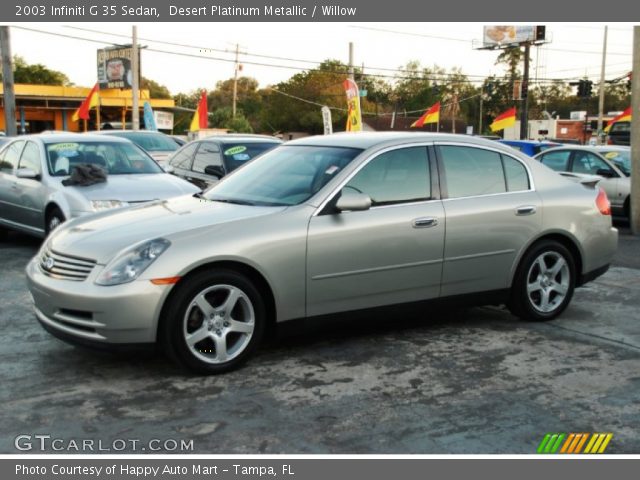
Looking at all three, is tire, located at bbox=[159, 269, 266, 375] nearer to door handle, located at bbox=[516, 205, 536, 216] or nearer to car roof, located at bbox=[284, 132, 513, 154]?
car roof, located at bbox=[284, 132, 513, 154]

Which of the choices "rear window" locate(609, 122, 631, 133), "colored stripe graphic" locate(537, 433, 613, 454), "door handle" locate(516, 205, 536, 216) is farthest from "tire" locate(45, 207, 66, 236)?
"rear window" locate(609, 122, 631, 133)

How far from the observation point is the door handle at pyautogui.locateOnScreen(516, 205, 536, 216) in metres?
6.02

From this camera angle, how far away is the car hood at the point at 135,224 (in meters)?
4.80

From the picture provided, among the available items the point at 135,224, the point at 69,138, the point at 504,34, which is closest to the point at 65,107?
the point at 69,138

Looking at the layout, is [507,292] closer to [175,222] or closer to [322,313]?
[322,313]

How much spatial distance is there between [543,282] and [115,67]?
55.5m

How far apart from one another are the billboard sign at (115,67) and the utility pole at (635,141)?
4780 cm

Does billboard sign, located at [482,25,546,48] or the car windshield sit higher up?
billboard sign, located at [482,25,546,48]

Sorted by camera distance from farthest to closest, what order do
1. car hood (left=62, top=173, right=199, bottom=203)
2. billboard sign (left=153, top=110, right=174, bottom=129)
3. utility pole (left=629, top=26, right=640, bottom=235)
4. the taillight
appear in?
billboard sign (left=153, top=110, right=174, bottom=129) < utility pole (left=629, top=26, right=640, bottom=235) < car hood (left=62, top=173, right=199, bottom=203) < the taillight

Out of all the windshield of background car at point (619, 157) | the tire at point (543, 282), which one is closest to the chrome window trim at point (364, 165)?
the tire at point (543, 282)

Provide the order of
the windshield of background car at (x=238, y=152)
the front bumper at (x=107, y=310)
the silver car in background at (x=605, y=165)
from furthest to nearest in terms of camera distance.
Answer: the silver car in background at (x=605, y=165)
the windshield of background car at (x=238, y=152)
the front bumper at (x=107, y=310)

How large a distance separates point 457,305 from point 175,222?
2.28 metres

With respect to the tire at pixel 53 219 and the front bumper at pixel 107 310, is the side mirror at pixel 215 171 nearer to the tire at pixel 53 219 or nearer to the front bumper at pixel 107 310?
the tire at pixel 53 219
